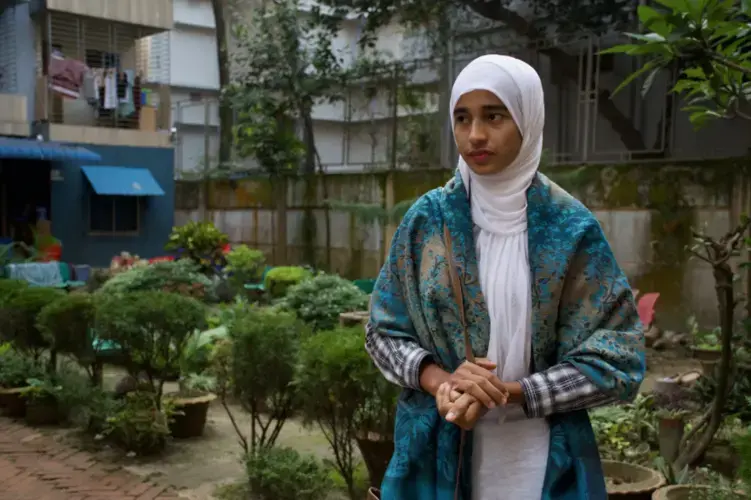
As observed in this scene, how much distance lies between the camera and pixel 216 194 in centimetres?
1678

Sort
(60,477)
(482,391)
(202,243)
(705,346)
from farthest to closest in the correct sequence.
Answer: (202,243), (705,346), (60,477), (482,391)

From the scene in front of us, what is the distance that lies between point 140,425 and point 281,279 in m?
5.98

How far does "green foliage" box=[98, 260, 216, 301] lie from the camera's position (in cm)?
1015

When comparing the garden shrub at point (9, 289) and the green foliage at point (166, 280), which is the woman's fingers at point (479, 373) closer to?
the garden shrub at point (9, 289)

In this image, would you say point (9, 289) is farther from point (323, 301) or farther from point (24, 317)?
point (323, 301)

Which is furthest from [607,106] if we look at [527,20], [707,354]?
[707,354]

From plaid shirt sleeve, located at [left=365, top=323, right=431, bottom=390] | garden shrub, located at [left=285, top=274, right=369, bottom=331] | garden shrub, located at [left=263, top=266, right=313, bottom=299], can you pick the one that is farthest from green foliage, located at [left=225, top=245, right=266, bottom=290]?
plaid shirt sleeve, located at [left=365, top=323, right=431, bottom=390]

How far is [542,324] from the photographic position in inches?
60.9

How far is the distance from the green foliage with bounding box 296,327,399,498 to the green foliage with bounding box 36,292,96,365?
2530mm

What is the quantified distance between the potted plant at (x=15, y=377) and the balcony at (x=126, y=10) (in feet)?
38.0

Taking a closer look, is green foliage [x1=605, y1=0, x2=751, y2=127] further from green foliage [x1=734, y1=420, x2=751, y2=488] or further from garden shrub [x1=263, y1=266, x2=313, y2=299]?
garden shrub [x1=263, y1=266, x2=313, y2=299]

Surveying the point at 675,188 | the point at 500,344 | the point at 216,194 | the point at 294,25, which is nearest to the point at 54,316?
the point at 500,344

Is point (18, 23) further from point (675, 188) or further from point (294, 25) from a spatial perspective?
point (675, 188)

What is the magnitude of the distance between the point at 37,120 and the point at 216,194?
405cm
